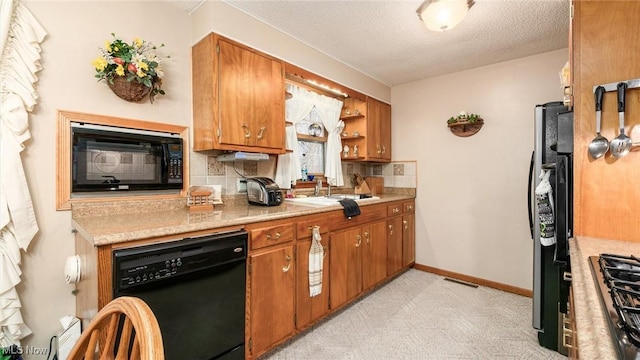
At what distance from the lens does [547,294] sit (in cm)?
190

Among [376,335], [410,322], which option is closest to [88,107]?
[376,335]

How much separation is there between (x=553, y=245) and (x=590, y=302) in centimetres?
148

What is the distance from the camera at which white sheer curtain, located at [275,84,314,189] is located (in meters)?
2.65

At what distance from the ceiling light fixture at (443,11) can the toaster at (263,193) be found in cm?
152

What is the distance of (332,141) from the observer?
3.18 metres

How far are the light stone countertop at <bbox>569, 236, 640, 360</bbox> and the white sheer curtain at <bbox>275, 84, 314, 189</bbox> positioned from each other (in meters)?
2.08

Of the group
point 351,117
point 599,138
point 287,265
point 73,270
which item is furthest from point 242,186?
point 599,138

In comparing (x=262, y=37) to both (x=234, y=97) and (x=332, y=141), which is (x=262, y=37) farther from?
(x=332, y=141)

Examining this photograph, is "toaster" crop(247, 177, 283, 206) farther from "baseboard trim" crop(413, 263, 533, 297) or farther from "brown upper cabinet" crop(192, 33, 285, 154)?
"baseboard trim" crop(413, 263, 533, 297)

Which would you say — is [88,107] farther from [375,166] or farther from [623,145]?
[375,166]

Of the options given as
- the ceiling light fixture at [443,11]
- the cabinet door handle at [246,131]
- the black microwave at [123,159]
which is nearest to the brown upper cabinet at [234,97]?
the cabinet door handle at [246,131]

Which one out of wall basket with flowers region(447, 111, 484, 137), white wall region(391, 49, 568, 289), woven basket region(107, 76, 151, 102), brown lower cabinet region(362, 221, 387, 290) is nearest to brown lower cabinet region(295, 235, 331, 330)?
brown lower cabinet region(362, 221, 387, 290)

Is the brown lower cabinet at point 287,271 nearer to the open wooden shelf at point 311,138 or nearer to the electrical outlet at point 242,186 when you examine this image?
the electrical outlet at point 242,186

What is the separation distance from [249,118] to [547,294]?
8.03 feet
